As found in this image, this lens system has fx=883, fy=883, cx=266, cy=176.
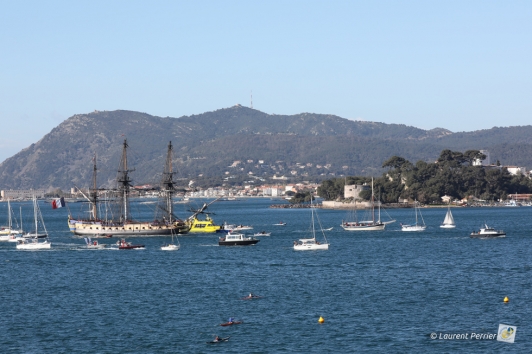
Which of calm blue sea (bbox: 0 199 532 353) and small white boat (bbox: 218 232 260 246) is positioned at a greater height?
small white boat (bbox: 218 232 260 246)

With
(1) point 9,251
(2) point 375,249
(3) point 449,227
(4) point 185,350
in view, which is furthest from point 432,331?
(3) point 449,227

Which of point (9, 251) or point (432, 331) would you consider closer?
point (432, 331)

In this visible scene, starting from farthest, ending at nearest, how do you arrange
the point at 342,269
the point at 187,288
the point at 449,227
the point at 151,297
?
the point at 449,227 < the point at 342,269 < the point at 187,288 < the point at 151,297

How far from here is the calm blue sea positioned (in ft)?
129

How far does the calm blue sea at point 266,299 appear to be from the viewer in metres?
39.4

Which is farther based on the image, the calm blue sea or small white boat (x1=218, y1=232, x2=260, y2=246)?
small white boat (x1=218, y1=232, x2=260, y2=246)

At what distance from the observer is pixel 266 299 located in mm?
49938

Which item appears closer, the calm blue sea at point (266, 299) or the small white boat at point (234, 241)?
the calm blue sea at point (266, 299)

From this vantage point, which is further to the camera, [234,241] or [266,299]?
[234,241]

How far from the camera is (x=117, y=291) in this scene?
179 ft

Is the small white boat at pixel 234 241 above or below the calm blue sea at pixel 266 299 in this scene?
above

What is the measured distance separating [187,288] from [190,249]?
91.7 ft

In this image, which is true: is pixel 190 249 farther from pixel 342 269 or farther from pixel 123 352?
pixel 123 352

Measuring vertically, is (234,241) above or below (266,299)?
above
